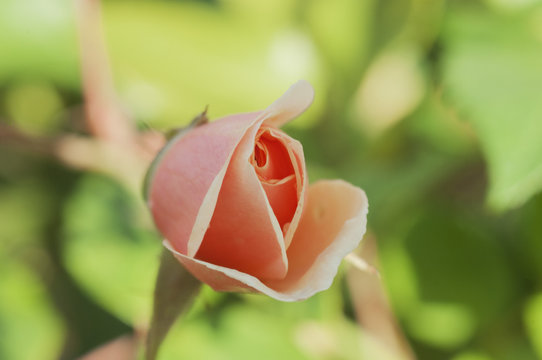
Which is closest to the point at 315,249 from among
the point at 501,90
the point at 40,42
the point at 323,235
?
the point at 323,235

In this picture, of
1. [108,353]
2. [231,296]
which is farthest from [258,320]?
[108,353]

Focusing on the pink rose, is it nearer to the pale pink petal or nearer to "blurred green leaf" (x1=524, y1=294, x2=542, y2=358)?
the pale pink petal

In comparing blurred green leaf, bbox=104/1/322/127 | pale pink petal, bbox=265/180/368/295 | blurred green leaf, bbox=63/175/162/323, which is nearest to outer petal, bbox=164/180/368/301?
pale pink petal, bbox=265/180/368/295

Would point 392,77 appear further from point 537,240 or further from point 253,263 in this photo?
point 253,263

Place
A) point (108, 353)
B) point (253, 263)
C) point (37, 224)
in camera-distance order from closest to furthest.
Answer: point (253, 263), point (108, 353), point (37, 224)

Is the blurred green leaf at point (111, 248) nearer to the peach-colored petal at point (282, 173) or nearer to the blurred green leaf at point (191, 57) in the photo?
the blurred green leaf at point (191, 57)

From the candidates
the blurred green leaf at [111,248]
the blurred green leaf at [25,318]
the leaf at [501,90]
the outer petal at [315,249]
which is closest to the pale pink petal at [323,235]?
the outer petal at [315,249]
